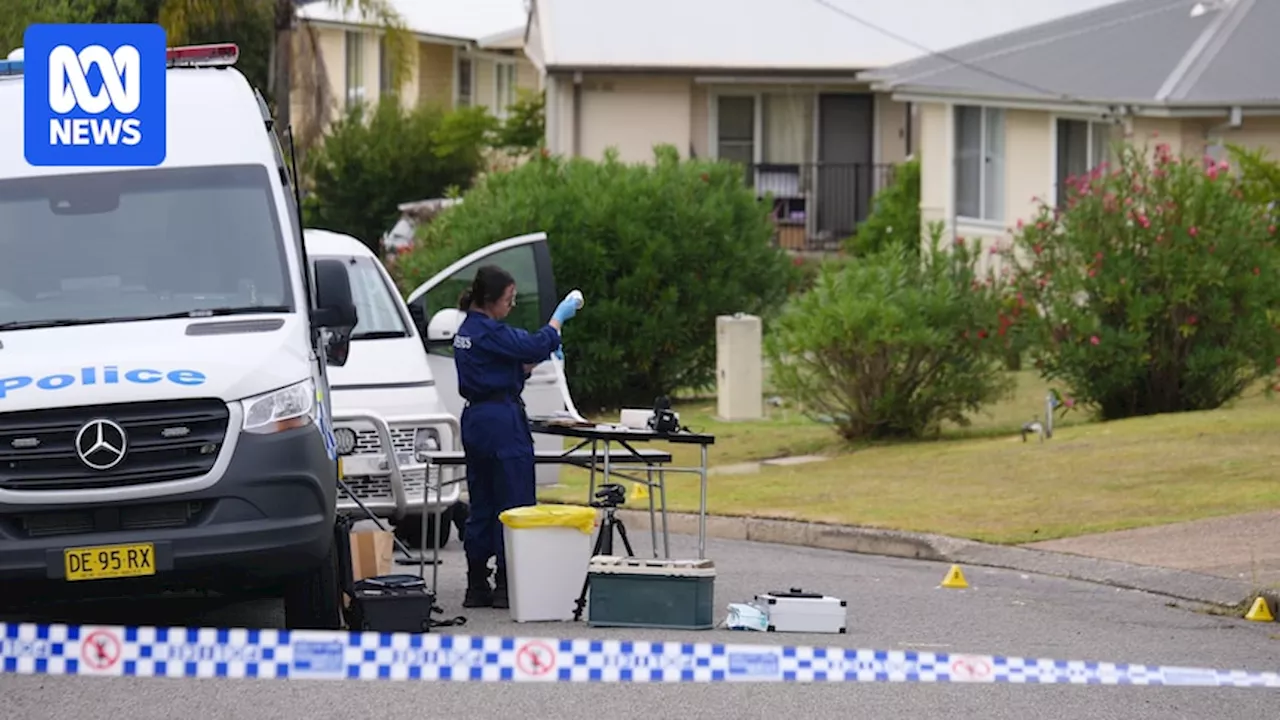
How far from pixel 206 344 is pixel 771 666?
3.28m

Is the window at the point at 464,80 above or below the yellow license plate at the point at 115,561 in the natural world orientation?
above

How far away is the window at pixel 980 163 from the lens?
2961 centimetres

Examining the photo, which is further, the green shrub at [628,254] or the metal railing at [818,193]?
the metal railing at [818,193]

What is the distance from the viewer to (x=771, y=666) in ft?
25.2

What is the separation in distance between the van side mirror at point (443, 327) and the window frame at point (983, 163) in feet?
52.8

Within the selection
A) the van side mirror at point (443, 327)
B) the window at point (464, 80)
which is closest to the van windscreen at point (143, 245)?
the van side mirror at point (443, 327)

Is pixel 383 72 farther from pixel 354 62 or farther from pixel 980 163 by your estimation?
pixel 980 163

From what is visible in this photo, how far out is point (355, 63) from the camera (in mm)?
48406

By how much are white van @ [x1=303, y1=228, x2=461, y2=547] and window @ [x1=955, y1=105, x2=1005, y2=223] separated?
1632cm

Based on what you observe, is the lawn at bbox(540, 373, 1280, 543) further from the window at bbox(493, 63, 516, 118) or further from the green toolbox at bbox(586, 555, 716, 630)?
the window at bbox(493, 63, 516, 118)

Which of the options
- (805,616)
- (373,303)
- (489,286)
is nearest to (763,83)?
(373,303)

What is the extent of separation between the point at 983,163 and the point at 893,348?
11929mm

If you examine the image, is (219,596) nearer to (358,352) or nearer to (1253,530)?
(358,352)

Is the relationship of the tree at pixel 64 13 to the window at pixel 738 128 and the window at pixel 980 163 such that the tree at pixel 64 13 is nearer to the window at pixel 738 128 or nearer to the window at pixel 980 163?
the window at pixel 980 163
